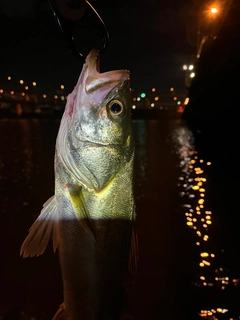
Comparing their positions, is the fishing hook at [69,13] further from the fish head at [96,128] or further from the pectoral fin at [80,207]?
the pectoral fin at [80,207]

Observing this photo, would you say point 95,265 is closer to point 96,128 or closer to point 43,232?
point 43,232

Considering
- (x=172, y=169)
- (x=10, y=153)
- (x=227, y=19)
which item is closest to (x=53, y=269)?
(x=172, y=169)

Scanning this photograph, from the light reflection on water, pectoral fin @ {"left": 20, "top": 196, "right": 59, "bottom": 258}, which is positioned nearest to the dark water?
the light reflection on water

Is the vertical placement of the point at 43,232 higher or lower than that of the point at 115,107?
lower

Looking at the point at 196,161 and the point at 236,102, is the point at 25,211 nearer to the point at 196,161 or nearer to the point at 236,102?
the point at 196,161

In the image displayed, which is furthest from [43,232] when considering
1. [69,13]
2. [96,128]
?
[69,13]

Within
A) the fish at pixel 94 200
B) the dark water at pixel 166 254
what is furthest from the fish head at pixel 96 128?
the dark water at pixel 166 254
